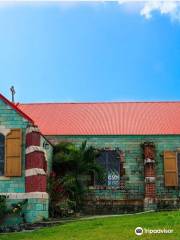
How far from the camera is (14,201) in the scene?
18.6 metres

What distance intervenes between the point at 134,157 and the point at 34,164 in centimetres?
670

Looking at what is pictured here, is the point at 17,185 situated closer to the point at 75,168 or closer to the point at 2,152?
the point at 2,152

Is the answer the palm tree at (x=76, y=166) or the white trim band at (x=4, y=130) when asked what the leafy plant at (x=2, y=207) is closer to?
the white trim band at (x=4, y=130)

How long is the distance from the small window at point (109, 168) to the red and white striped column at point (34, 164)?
5.34 metres

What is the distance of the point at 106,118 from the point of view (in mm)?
26219

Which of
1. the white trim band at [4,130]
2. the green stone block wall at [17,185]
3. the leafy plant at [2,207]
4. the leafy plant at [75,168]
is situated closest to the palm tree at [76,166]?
the leafy plant at [75,168]

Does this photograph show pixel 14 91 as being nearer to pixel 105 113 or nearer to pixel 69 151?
pixel 105 113

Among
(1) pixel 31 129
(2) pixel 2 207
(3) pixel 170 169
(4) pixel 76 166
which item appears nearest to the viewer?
(2) pixel 2 207

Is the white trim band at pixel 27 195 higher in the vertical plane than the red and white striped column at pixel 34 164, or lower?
lower

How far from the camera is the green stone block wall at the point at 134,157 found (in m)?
23.4

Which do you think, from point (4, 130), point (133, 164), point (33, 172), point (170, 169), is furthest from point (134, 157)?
point (4, 130)

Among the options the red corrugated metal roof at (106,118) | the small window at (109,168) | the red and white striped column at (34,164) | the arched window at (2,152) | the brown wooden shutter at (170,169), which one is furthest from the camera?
the red corrugated metal roof at (106,118)

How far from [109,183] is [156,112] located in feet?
16.9

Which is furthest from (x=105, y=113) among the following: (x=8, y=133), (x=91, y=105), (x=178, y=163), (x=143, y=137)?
(x=8, y=133)
